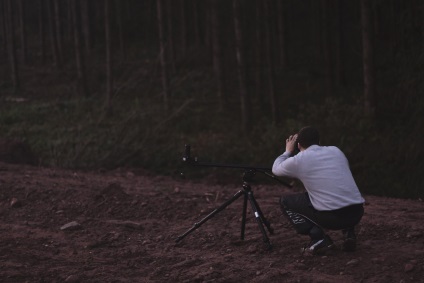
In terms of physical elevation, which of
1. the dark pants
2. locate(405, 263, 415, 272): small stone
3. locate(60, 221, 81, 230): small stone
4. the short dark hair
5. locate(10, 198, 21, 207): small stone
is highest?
the short dark hair

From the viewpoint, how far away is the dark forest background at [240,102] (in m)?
16.9

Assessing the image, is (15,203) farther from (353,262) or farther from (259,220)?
(353,262)

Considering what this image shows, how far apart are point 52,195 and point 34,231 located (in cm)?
207

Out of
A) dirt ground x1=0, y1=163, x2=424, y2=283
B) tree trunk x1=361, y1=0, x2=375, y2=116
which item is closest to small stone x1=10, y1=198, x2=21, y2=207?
dirt ground x1=0, y1=163, x2=424, y2=283

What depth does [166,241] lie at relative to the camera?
8.43 meters

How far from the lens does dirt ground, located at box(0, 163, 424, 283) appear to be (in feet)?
21.7

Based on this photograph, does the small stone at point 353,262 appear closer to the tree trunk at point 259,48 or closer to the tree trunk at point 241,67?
the tree trunk at point 241,67

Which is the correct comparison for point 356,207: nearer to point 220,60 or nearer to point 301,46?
point 220,60

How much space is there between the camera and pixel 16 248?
8.24 metres

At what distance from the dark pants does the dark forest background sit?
307 inches

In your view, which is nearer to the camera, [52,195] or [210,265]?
[210,265]

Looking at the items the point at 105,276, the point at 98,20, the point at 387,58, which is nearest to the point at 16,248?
the point at 105,276

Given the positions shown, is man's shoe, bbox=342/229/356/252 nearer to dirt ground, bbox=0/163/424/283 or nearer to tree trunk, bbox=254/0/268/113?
dirt ground, bbox=0/163/424/283

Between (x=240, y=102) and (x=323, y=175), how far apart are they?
20142mm
